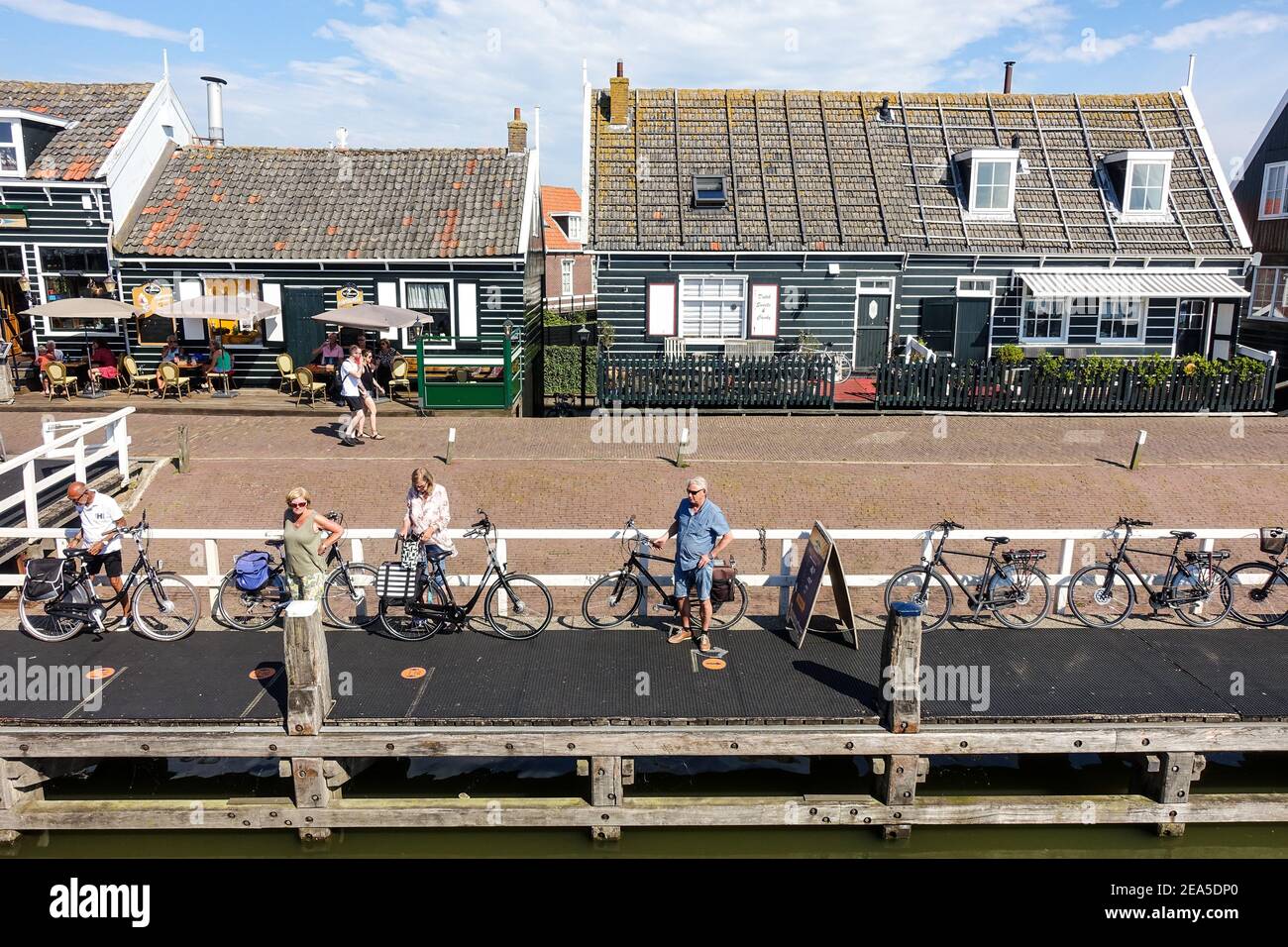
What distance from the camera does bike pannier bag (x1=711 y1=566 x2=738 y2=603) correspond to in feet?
33.8

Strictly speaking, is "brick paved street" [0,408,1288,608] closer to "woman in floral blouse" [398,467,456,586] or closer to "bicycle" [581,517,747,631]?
"bicycle" [581,517,747,631]

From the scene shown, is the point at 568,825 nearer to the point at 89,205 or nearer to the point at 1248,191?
the point at 89,205

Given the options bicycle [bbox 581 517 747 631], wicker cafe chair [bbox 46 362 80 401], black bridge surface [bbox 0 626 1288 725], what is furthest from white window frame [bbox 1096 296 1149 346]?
wicker cafe chair [bbox 46 362 80 401]

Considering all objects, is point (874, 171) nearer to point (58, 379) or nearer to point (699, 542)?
point (699, 542)

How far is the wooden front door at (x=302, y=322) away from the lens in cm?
2286

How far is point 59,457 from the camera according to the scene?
14.4 meters

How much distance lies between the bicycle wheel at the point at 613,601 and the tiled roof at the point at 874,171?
13953 mm

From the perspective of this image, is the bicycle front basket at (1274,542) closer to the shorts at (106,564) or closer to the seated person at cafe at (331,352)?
the shorts at (106,564)

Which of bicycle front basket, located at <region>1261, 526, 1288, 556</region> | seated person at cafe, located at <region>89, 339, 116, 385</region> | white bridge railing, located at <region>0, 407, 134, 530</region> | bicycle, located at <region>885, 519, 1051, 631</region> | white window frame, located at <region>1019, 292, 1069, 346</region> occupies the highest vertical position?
white window frame, located at <region>1019, 292, 1069, 346</region>

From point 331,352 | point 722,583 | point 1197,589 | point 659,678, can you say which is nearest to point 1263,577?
point 1197,589

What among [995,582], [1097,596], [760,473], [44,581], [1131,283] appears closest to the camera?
[44,581]

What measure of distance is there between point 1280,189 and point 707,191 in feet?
60.4

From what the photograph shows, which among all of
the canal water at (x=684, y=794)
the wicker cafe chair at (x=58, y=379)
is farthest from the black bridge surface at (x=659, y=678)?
the wicker cafe chair at (x=58, y=379)

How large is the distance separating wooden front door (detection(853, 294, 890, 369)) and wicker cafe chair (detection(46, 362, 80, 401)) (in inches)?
711
